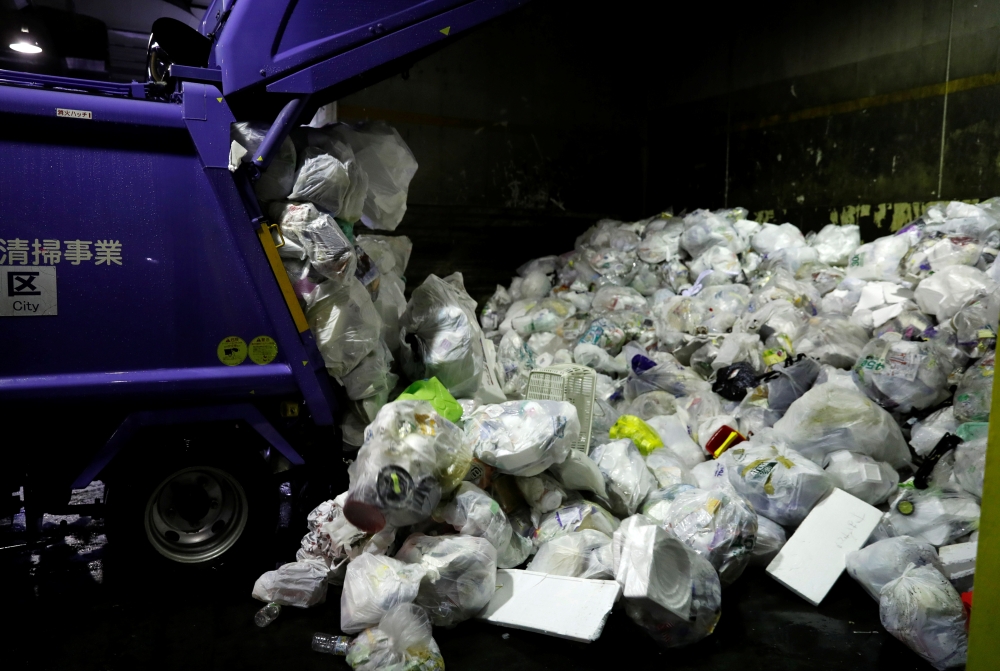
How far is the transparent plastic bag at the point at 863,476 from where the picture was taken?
3152 millimetres

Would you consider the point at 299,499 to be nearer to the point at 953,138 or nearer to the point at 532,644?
the point at 532,644

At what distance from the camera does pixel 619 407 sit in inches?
179

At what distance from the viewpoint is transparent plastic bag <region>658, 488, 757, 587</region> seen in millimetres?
2682

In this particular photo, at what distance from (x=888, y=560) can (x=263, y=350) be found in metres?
2.54

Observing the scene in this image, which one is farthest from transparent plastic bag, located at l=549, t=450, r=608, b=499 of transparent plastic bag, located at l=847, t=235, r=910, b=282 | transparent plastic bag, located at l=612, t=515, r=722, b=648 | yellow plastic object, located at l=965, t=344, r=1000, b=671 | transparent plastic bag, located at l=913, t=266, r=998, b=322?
transparent plastic bag, located at l=847, t=235, r=910, b=282

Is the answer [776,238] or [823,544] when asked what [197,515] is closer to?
[823,544]

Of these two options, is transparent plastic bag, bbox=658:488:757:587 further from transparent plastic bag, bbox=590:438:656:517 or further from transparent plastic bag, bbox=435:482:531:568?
transparent plastic bag, bbox=435:482:531:568

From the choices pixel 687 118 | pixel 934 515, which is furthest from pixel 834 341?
pixel 687 118

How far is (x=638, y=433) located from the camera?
12.2 feet

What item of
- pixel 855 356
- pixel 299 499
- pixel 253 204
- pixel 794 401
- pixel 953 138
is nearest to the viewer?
pixel 253 204

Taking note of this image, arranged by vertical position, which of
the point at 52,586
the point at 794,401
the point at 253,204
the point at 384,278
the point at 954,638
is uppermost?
the point at 253,204

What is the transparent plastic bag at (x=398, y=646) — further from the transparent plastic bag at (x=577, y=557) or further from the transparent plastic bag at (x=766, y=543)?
the transparent plastic bag at (x=766, y=543)

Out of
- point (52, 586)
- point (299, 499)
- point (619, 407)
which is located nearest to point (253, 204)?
point (299, 499)

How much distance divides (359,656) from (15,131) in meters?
2.13
